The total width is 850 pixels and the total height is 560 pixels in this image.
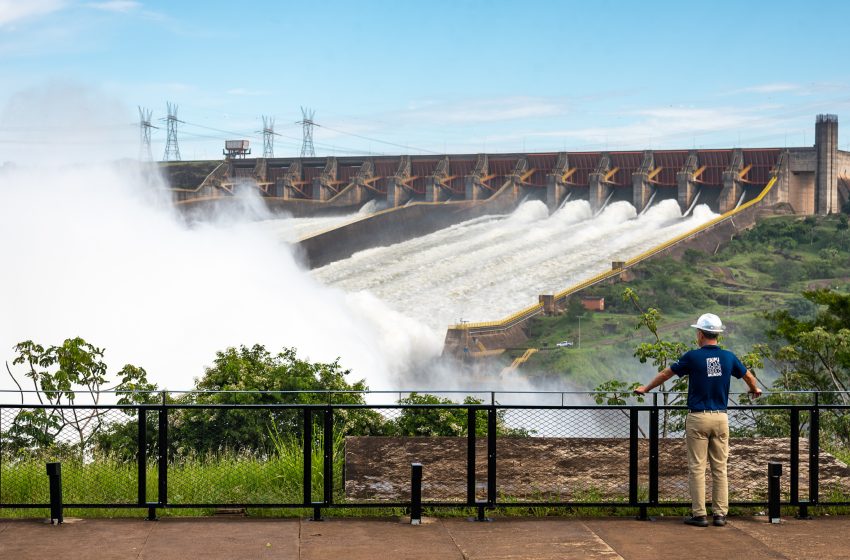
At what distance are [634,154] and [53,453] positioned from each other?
75.6 m

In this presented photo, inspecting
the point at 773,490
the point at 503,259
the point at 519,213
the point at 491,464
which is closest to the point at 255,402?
the point at 491,464

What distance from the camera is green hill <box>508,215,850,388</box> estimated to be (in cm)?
7162

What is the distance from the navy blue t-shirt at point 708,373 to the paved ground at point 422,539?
40.5 inches

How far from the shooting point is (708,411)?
31.4ft

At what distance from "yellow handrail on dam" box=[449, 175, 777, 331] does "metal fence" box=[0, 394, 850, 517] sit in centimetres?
6025

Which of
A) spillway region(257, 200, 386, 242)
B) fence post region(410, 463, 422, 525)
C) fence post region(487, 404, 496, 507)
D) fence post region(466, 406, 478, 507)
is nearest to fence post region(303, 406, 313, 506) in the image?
fence post region(410, 463, 422, 525)

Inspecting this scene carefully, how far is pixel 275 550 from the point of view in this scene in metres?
8.84

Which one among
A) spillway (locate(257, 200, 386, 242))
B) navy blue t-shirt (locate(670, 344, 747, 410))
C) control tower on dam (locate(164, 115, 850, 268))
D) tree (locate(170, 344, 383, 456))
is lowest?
tree (locate(170, 344, 383, 456))

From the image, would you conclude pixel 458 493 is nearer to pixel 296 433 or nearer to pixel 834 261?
pixel 296 433

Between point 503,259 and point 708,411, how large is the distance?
76.7 meters

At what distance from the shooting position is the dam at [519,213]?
8112 cm

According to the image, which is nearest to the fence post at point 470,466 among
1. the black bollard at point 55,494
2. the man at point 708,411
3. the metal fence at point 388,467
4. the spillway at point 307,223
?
the metal fence at point 388,467

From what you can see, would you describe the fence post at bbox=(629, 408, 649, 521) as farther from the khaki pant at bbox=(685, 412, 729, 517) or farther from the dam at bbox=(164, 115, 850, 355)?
the dam at bbox=(164, 115, 850, 355)

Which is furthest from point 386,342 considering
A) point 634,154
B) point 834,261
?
point 834,261
